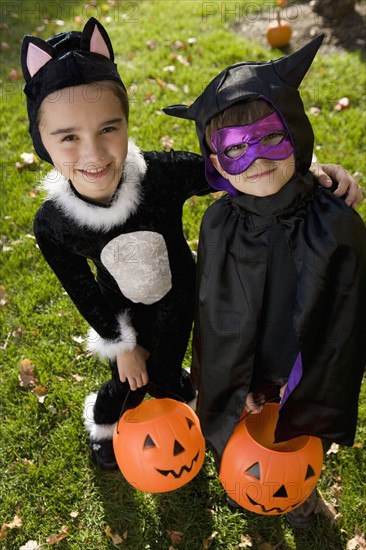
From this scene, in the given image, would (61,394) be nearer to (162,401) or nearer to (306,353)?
(162,401)

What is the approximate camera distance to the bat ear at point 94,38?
88.5 inches

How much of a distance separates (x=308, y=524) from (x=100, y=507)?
109 centimetres

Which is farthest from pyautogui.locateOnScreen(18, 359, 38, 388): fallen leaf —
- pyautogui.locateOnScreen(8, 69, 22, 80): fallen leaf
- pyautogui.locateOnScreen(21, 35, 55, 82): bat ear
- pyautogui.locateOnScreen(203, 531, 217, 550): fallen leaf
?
pyautogui.locateOnScreen(8, 69, 22, 80): fallen leaf

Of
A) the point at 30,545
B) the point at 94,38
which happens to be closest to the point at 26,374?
the point at 30,545

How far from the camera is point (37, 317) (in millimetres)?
4035

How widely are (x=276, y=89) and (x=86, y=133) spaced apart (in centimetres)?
76

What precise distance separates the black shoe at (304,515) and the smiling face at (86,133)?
183 centimetres

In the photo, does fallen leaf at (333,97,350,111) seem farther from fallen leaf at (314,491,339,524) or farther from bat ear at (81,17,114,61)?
fallen leaf at (314,491,339,524)

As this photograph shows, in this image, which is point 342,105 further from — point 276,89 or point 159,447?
point 159,447

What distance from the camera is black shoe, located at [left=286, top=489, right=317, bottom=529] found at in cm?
284

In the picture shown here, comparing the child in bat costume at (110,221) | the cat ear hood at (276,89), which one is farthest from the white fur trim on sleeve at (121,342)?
the cat ear hood at (276,89)

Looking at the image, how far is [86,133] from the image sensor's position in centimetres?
227

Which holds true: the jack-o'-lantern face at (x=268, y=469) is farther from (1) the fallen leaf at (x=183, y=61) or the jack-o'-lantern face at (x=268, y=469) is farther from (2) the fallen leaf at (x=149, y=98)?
(1) the fallen leaf at (x=183, y=61)

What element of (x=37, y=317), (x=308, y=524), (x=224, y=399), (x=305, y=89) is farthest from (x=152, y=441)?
(x=305, y=89)
